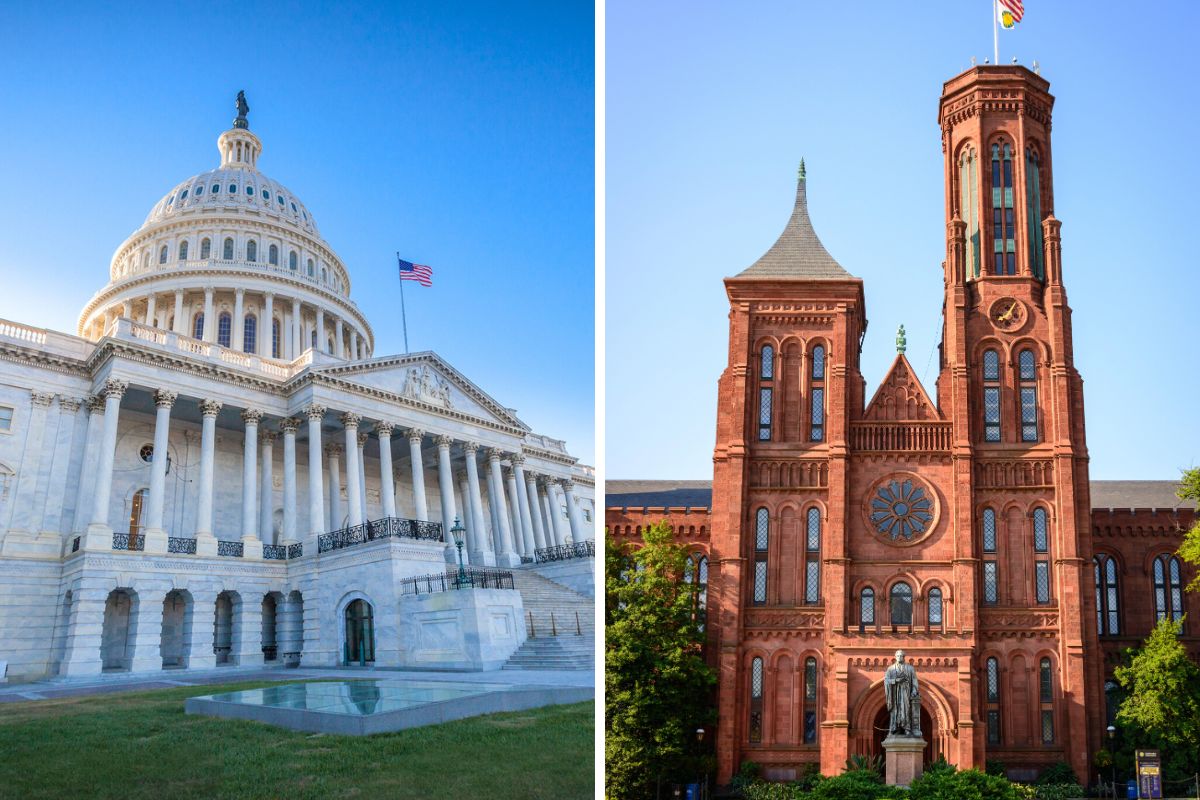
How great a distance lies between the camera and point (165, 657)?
122 ft

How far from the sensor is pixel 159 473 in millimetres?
39562

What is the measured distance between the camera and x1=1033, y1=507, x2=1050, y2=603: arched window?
41.3 meters

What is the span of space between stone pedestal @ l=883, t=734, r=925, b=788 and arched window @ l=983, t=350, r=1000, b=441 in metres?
13.8

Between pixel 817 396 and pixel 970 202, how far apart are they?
36.6 ft

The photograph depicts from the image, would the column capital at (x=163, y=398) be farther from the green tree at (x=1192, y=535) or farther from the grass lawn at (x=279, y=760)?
the green tree at (x=1192, y=535)

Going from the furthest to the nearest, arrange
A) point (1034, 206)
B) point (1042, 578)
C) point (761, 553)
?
point (1034, 206) → point (761, 553) → point (1042, 578)

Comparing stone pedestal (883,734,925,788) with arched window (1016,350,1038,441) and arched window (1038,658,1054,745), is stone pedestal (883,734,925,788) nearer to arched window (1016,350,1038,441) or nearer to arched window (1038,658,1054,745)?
arched window (1038,658,1054,745)

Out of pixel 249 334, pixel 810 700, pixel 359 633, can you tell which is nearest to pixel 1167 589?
pixel 810 700

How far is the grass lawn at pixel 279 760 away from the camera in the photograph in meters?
15.4

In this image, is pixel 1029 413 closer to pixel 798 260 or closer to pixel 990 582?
pixel 990 582

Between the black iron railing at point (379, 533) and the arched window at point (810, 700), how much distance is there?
13.8 meters

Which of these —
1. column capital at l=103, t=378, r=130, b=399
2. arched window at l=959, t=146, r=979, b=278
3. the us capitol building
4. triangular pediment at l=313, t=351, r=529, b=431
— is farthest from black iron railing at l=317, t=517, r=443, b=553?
arched window at l=959, t=146, r=979, b=278

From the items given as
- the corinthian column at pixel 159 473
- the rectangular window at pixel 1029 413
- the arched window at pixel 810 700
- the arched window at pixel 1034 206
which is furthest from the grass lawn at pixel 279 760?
the arched window at pixel 1034 206

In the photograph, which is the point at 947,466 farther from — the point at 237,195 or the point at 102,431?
the point at 237,195
